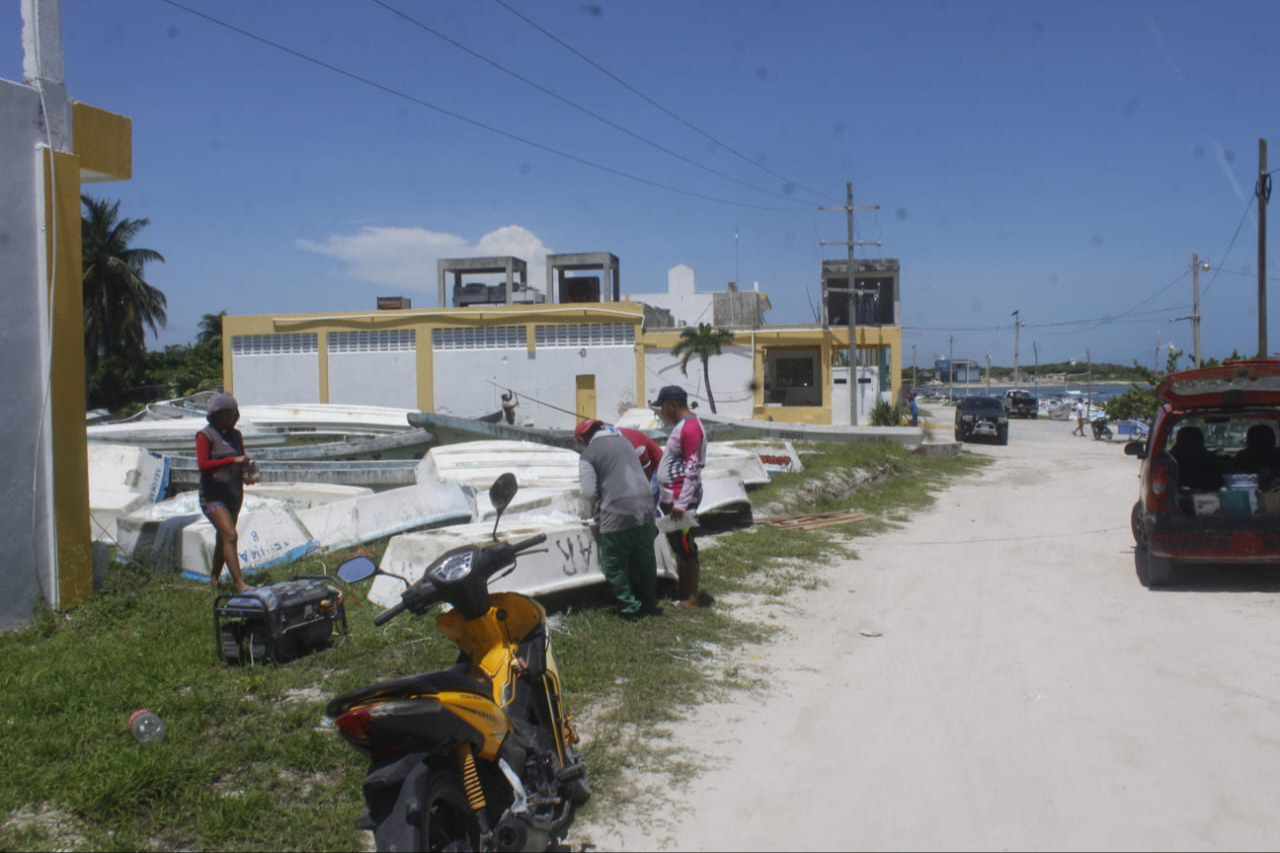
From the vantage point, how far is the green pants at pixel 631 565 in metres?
6.99

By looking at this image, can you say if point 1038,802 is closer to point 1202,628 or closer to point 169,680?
point 1202,628

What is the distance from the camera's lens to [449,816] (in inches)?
136

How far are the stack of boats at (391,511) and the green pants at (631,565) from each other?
0.86 ft

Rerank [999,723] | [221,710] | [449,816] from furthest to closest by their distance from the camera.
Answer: [999,723], [221,710], [449,816]

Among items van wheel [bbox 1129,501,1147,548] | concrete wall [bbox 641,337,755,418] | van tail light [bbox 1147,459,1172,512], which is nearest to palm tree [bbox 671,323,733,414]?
concrete wall [bbox 641,337,755,418]

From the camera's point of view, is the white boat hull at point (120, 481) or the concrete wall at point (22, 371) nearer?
the concrete wall at point (22, 371)

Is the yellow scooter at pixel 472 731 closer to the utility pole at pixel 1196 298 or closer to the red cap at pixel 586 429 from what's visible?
the red cap at pixel 586 429

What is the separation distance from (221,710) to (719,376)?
36146mm

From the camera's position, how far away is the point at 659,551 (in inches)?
308

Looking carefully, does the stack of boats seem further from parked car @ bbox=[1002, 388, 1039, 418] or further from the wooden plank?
parked car @ bbox=[1002, 388, 1039, 418]

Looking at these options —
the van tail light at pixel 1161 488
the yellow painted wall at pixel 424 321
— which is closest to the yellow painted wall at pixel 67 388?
the van tail light at pixel 1161 488

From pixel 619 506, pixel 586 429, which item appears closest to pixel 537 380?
pixel 586 429

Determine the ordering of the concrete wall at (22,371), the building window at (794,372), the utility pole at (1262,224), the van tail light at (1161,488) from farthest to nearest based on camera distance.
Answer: the building window at (794,372) < the utility pole at (1262,224) < the van tail light at (1161,488) < the concrete wall at (22,371)

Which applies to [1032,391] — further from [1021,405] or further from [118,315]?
[118,315]
